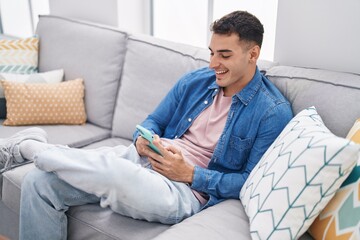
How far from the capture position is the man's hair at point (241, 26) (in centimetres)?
156

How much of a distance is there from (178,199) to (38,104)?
1.13m

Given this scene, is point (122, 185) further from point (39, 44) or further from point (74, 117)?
point (39, 44)

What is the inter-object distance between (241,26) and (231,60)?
128 millimetres

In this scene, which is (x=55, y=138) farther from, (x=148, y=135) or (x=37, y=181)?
(x=148, y=135)

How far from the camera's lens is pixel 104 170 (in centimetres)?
141

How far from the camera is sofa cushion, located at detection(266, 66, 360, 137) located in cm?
148

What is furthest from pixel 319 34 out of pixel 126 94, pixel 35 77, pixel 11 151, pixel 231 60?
pixel 35 77

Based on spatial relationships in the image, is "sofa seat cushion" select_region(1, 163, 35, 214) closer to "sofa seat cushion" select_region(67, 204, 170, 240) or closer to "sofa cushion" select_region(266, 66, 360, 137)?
"sofa seat cushion" select_region(67, 204, 170, 240)

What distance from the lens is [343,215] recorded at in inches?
45.6

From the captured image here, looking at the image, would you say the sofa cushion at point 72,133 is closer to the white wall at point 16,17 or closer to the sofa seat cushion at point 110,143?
the sofa seat cushion at point 110,143

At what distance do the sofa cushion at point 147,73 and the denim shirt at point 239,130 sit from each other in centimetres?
28

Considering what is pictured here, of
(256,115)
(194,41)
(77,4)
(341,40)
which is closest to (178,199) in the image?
(256,115)

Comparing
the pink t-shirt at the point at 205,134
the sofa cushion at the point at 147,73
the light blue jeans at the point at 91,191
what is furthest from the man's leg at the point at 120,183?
the sofa cushion at the point at 147,73

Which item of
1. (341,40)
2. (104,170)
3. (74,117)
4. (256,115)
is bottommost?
(74,117)
